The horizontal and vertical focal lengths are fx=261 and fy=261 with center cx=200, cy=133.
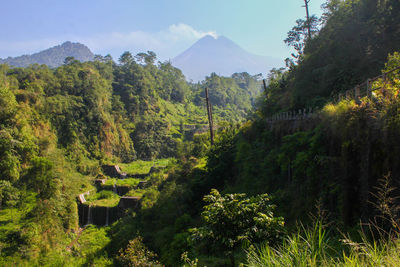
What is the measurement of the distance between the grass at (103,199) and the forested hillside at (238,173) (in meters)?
0.21

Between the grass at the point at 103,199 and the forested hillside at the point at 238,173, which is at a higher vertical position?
the forested hillside at the point at 238,173

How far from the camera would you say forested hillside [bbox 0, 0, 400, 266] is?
4.98m

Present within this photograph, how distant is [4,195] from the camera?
23.3 metres

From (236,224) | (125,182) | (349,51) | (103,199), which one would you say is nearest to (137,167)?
(125,182)

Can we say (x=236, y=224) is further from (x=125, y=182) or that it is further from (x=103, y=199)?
(x=125, y=182)

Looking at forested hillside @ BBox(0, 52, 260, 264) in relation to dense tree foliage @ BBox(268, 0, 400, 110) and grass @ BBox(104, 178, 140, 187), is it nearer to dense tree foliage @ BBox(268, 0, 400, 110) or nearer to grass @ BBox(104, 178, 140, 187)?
grass @ BBox(104, 178, 140, 187)

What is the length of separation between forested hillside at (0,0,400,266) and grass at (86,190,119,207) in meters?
0.21

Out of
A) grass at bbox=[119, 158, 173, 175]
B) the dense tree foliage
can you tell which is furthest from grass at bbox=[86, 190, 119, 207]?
the dense tree foliage

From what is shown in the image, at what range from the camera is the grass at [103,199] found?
95.3ft

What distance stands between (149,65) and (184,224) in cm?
7247

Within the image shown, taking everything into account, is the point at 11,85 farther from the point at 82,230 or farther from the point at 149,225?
the point at 149,225

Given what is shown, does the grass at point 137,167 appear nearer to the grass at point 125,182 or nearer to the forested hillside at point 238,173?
the forested hillside at point 238,173

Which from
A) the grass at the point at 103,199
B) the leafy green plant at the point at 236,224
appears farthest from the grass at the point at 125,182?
the leafy green plant at the point at 236,224

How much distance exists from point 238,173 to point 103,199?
21020 mm
